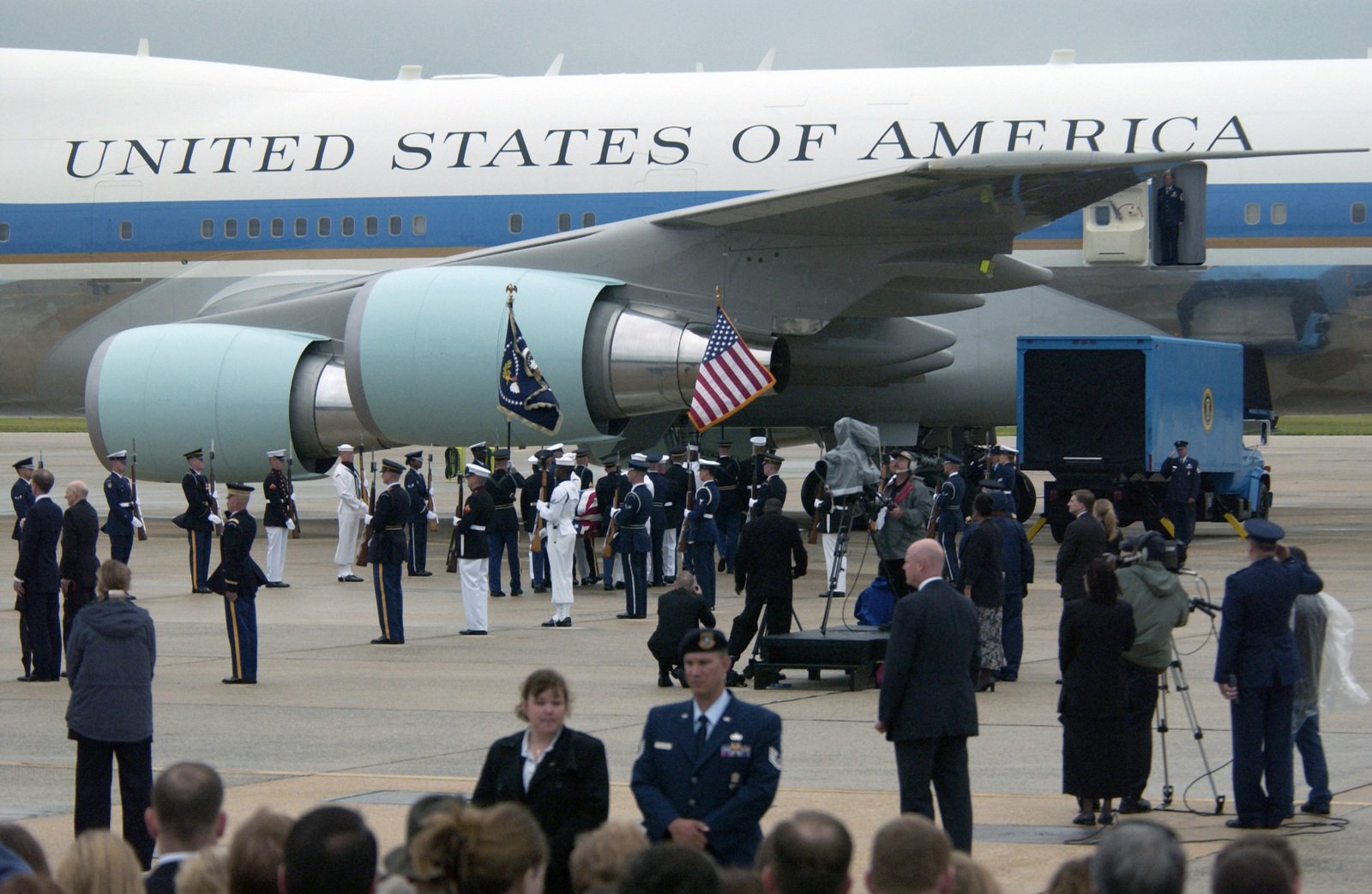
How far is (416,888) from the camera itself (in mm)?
4406

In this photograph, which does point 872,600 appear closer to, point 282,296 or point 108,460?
point 108,460

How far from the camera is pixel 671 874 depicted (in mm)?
4172

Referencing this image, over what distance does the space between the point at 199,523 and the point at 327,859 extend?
15.5 metres

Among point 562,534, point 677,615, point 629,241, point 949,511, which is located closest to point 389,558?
point 562,534

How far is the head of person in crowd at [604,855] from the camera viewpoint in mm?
4562

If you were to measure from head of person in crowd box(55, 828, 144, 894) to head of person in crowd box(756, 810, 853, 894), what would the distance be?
163cm

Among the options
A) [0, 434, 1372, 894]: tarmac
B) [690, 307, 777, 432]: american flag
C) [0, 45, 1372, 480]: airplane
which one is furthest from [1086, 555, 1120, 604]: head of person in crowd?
[0, 45, 1372, 480]: airplane

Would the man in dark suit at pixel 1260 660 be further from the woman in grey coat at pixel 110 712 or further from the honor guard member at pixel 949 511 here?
the honor guard member at pixel 949 511

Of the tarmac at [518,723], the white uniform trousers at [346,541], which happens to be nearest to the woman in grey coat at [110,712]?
the tarmac at [518,723]

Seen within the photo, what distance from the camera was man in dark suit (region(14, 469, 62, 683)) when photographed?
1316cm

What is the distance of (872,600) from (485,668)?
9.87ft

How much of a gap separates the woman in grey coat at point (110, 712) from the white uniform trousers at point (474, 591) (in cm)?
694

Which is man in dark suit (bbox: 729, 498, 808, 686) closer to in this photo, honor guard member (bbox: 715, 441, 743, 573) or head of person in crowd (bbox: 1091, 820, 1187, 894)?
honor guard member (bbox: 715, 441, 743, 573)

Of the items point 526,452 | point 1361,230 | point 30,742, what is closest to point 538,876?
point 30,742
